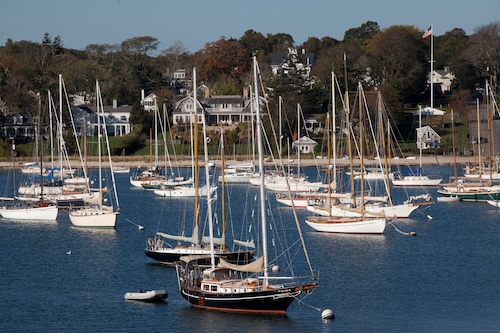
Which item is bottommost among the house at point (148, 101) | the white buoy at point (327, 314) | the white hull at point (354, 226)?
the white buoy at point (327, 314)

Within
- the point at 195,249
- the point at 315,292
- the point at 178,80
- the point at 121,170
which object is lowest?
the point at 315,292

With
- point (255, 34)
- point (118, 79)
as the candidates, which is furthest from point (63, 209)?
point (255, 34)

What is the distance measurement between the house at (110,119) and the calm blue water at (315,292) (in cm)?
5899

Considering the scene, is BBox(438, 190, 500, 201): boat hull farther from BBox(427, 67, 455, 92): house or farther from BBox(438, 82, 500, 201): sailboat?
BBox(427, 67, 455, 92): house

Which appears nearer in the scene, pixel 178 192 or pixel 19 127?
pixel 178 192

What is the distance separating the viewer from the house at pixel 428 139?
10888 centimetres

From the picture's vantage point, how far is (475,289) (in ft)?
139

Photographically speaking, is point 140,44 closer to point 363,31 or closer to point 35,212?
point 363,31

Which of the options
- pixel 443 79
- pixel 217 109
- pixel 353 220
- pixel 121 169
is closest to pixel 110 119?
pixel 217 109

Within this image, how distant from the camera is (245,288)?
36688 millimetres

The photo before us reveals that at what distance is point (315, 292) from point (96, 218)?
2158 cm

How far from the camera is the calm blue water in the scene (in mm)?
36938

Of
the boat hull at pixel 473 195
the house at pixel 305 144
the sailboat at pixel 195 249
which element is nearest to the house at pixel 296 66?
the house at pixel 305 144

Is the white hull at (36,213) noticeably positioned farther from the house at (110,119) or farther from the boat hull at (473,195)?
the house at (110,119)
